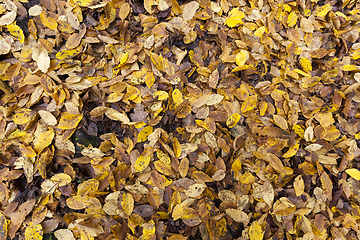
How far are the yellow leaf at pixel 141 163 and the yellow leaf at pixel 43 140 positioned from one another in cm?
Result: 33

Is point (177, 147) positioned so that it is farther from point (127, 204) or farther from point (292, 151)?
point (292, 151)

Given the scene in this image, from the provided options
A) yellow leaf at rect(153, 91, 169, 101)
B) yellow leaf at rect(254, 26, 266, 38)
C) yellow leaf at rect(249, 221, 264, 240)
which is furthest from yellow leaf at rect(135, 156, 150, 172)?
yellow leaf at rect(254, 26, 266, 38)

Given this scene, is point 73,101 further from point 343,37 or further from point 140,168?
point 343,37

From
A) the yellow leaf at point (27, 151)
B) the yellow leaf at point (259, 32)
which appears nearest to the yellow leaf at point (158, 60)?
the yellow leaf at point (259, 32)

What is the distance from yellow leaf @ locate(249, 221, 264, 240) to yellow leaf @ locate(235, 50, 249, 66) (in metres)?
0.66

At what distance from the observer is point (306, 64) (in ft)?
3.43

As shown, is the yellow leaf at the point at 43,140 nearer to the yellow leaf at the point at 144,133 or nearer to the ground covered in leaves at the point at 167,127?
the ground covered in leaves at the point at 167,127

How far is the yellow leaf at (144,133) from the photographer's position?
0.86m

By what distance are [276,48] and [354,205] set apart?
0.76 m

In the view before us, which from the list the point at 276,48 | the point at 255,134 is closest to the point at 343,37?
the point at 276,48

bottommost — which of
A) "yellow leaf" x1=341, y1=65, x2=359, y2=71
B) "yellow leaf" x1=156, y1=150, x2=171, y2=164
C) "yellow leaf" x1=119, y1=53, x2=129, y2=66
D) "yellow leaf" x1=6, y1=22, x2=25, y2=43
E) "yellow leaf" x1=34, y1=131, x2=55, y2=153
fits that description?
"yellow leaf" x1=156, y1=150, x2=171, y2=164

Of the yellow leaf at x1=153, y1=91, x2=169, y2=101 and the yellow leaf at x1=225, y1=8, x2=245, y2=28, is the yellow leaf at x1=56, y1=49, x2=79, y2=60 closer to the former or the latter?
the yellow leaf at x1=153, y1=91, x2=169, y2=101

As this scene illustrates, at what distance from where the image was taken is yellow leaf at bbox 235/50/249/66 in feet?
3.20

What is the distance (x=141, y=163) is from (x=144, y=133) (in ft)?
0.37
